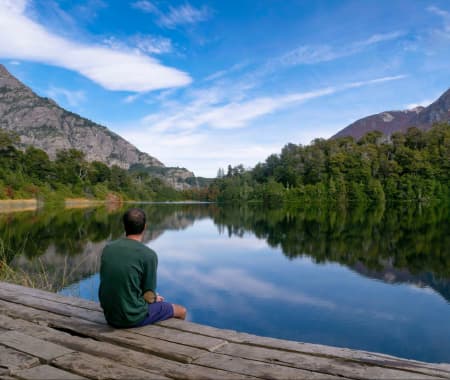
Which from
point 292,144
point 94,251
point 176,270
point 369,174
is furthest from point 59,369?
point 292,144

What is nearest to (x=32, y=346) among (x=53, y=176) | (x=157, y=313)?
(x=157, y=313)

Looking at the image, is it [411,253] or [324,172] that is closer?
[411,253]

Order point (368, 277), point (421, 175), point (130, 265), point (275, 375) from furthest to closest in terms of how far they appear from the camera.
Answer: point (421, 175) < point (368, 277) < point (130, 265) < point (275, 375)

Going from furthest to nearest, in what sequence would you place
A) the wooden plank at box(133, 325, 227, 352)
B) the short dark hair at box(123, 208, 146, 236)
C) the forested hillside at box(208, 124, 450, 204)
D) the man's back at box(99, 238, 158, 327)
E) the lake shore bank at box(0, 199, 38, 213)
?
1. the forested hillside at box(208, 124, 450, 204)
2. the lake shore bank at box(0, 199, 38, 213)
3. the short dark hair at box(123, 208, 146, 236)
4. the man's back at box(99, 238, 158, 327)
5. the wooden plank at box(133, 325, 227, 352)

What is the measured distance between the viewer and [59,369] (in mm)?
2412

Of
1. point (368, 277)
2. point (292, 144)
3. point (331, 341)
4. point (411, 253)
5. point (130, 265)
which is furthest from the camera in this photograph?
point (292, 144)

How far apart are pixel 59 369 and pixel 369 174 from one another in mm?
73205

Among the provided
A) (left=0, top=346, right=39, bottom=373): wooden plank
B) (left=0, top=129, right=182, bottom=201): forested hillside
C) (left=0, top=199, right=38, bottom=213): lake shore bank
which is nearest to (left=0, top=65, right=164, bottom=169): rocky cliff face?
(left=0, top=129, right=182, bottom=201): forested hillside

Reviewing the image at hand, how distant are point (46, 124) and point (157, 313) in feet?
566

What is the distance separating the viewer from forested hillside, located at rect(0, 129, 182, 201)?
178 feet

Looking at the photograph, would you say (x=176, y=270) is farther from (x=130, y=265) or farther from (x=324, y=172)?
(x=324, y=172)

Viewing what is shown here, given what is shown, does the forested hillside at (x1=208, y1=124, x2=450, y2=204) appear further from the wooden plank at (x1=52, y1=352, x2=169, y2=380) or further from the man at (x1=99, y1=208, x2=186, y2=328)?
the wooden plank at (x1=52, y1=352, x2=169, y2=380)

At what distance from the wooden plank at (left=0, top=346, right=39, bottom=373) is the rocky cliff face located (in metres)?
147

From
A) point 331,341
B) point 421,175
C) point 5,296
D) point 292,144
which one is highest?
point 292,144
